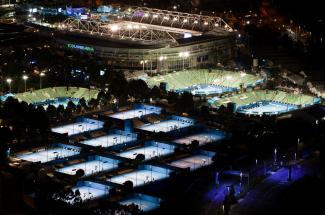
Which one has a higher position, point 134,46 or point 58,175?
point 134,46

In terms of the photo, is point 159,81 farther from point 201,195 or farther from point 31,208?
point 31,208

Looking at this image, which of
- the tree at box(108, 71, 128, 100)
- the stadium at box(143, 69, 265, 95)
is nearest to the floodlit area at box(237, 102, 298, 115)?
the stadium at box(143, 69, 265, 95)

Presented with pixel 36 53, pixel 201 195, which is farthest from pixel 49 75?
pixel 201 195

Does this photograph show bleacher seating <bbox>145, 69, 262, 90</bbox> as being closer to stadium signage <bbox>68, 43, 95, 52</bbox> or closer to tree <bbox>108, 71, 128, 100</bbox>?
tree <bbox>108, 71, 128, 100</bbox>

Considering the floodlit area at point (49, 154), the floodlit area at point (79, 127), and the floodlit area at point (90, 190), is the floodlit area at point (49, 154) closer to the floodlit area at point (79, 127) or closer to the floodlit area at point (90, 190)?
the floodlit area at point (79, 127)

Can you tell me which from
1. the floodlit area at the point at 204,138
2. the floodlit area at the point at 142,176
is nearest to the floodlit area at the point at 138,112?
the floodlit area at the point at 204,138

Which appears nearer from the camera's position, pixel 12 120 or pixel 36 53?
pixel 12 120

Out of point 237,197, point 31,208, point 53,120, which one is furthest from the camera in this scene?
point 53,120
